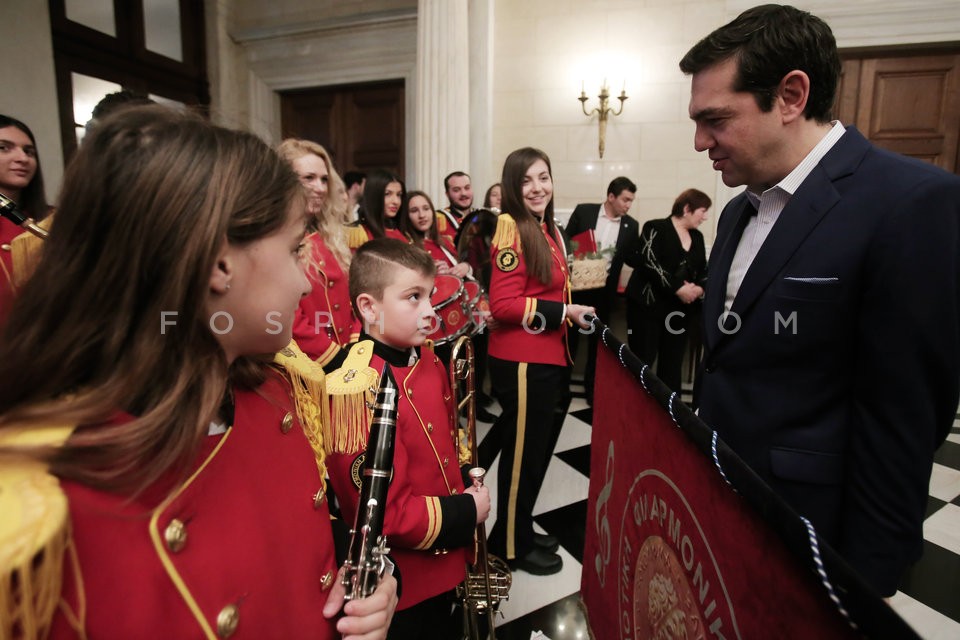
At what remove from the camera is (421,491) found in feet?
4.15

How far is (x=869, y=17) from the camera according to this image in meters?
5.32

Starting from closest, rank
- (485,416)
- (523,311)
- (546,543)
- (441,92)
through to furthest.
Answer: (523,311)
(546,543)
(485,416)
(441,92)

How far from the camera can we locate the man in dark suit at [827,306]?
0.91 meters

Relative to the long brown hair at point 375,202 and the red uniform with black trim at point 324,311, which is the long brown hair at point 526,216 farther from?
the long brown hair at point 375,202

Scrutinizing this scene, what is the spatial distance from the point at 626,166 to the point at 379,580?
20.4 feet

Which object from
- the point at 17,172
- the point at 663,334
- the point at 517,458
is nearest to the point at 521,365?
the point at 517,458

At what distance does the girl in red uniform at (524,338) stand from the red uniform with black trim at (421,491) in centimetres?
75

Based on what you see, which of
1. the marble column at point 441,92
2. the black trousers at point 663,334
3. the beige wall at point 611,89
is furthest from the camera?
the beige wall at point 611,89

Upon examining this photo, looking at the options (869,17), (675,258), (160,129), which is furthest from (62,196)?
(869,17)

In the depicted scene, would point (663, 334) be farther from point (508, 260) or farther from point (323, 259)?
point (323, 259)

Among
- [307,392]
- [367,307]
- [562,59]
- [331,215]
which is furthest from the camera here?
[562,59]

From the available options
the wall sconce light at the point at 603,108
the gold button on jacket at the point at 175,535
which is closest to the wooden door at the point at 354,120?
the wall sconce light at the point at 603,108

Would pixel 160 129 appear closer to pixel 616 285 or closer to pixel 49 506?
pixel 49 506

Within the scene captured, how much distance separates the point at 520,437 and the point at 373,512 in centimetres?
147
